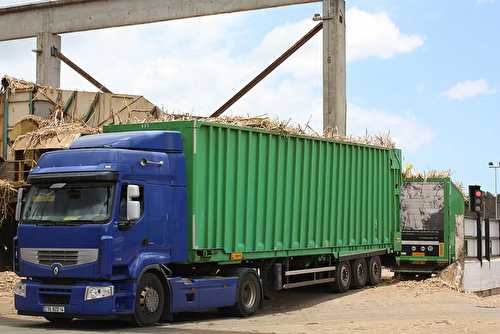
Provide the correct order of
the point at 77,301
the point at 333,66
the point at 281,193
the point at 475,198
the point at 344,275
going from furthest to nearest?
the point at 333,66 → the point at 475,198 → the point at 344,275 → the point at 281,193 → the point at 77,301

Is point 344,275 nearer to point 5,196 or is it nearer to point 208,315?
point 208,315

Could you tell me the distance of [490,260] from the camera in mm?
25516

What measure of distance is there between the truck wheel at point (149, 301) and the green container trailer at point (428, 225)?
1132 cm

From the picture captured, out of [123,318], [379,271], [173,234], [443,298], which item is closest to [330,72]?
[379,271]

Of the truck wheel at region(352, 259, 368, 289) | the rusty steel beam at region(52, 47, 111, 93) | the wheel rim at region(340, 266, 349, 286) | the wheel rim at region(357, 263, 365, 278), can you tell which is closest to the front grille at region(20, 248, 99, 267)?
the wheel rim at region(340, 266, 349, 286)

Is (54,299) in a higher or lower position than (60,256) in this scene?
lower

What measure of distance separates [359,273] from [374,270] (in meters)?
1.00

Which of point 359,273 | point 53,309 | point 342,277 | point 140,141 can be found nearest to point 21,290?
point 53,309

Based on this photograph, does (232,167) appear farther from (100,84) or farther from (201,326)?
(100,84)

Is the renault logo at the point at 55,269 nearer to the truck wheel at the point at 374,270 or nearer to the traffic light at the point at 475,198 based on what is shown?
the truck wheel at the point at 374,270

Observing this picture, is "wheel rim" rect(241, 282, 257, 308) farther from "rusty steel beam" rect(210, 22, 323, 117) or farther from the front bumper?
"rusty steel beam" rect(210, 22, 323, 117)

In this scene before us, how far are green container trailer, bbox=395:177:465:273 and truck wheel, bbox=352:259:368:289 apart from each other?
2.65m

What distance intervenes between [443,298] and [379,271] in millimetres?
3102

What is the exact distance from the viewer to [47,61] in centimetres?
2841
